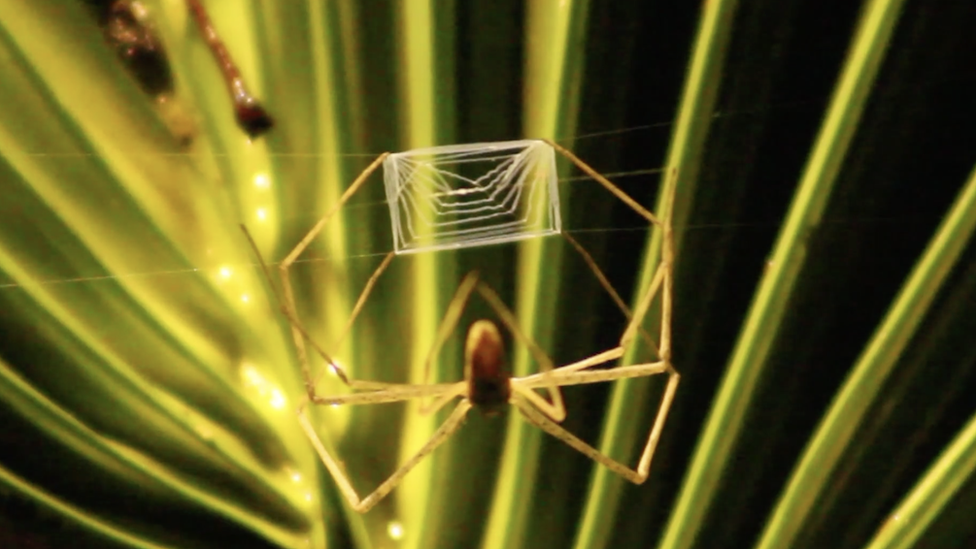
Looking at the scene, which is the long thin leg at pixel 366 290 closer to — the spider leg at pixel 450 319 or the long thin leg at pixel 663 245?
the spider leg at pixel 450 319

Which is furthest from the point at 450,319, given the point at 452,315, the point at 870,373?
the point at 870,373

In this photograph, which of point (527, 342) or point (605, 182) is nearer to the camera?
point (605, 182)

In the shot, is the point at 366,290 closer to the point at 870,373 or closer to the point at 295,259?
the point at 295,259

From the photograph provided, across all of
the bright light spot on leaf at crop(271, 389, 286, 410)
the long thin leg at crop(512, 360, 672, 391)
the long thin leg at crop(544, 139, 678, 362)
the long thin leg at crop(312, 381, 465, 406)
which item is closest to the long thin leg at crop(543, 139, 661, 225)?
the long thin leg at crop(544, 139, 678, 362)

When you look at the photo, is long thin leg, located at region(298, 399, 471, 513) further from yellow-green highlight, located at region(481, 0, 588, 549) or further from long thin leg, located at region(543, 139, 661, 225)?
long thin leg, located at region(543, 139, 661, 225)

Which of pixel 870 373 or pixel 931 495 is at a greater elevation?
pixel 870 373

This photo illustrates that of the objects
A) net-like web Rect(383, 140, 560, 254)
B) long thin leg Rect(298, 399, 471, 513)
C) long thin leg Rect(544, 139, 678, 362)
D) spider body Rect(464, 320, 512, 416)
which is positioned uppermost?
net-like web Rect(383, 140, 560, 254)

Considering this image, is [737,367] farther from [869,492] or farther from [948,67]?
[948,67]

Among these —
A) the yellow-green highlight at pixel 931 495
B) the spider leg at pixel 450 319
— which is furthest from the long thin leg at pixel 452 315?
the yellow-green highlight at pixel 931 495
